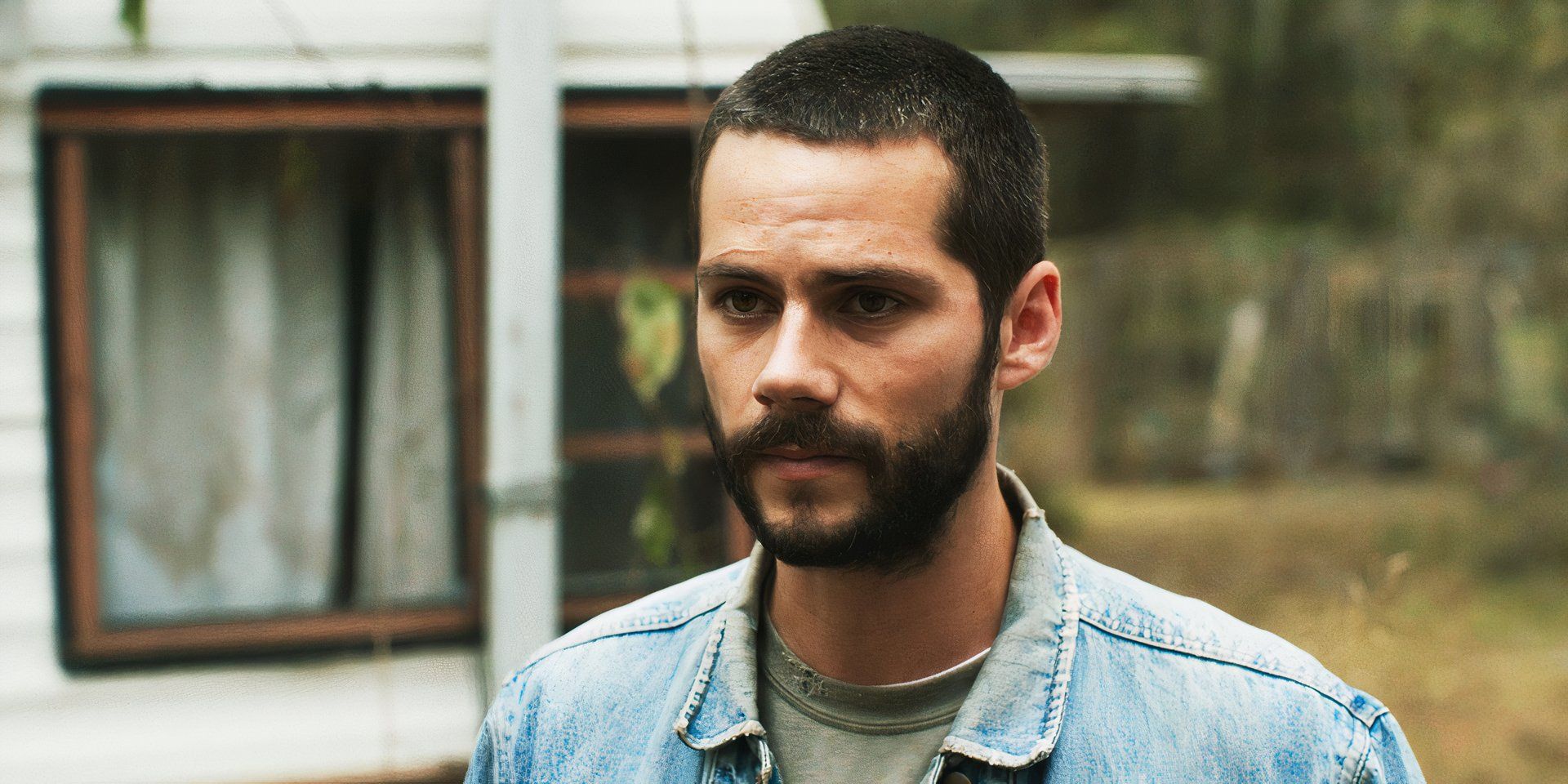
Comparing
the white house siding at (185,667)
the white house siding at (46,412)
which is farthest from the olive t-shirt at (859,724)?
the white house siding at (185,667)

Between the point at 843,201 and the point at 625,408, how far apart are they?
9.71 ft

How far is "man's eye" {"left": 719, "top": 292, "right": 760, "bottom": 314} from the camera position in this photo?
167 cm

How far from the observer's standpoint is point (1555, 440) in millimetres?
10422

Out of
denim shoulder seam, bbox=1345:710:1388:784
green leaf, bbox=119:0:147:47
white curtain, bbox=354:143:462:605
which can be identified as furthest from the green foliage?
denim shoulder seam, bbox=1345:710:1388:784

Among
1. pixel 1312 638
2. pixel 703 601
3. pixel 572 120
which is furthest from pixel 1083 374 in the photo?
pixel 703 601

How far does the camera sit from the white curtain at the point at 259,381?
13.7 ft

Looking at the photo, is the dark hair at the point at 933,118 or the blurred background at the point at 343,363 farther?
the blurred background at the point at 343,363

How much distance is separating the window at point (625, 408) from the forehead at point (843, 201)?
2.64 metres

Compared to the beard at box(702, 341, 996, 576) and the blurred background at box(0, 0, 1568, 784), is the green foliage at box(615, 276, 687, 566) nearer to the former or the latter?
the blurred background at box(0, 0, 1568, 784)

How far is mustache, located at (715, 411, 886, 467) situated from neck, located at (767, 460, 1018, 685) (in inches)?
6.3

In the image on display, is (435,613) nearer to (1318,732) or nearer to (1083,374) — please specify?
(1318,732)

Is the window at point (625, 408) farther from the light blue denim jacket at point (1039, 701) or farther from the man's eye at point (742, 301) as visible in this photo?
the man's eye at point (742, 301)

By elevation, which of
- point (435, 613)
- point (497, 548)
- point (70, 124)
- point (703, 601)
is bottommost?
point (435, 613)

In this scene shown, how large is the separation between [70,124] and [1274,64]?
10767mm
